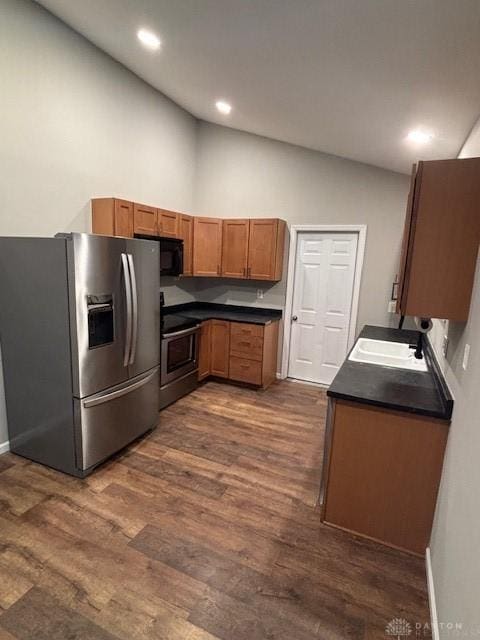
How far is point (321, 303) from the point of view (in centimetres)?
431

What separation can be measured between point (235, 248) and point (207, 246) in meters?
0.38

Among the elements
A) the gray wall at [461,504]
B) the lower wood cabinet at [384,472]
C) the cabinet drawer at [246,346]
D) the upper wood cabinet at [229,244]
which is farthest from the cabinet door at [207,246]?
the gray wall at [461,504]

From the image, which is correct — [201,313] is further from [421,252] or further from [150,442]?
[421,252]

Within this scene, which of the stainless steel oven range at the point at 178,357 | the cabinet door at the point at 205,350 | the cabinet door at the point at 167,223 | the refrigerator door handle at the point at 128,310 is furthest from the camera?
the cabinet door at the point at 205,350

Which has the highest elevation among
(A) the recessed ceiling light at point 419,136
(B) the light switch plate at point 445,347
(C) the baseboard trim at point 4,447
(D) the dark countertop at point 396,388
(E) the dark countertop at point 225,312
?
(A) the recessed ceiling light at point 419,136

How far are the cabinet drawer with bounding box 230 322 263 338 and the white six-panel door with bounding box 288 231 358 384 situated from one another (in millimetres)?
656

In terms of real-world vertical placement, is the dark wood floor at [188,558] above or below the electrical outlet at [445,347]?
below

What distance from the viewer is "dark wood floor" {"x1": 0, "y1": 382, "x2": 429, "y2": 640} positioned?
1.49m

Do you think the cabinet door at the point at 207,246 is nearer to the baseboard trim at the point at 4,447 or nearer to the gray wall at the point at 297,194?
the gray wall at the point at 297,194

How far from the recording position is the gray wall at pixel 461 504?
43.3 inches

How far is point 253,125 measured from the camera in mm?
3750

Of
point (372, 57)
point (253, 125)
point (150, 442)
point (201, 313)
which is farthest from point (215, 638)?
point (253, 125)

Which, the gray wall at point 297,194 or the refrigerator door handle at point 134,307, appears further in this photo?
the gray wall at point 297,194

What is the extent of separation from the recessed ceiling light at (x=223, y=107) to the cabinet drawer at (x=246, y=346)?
2498 mm
